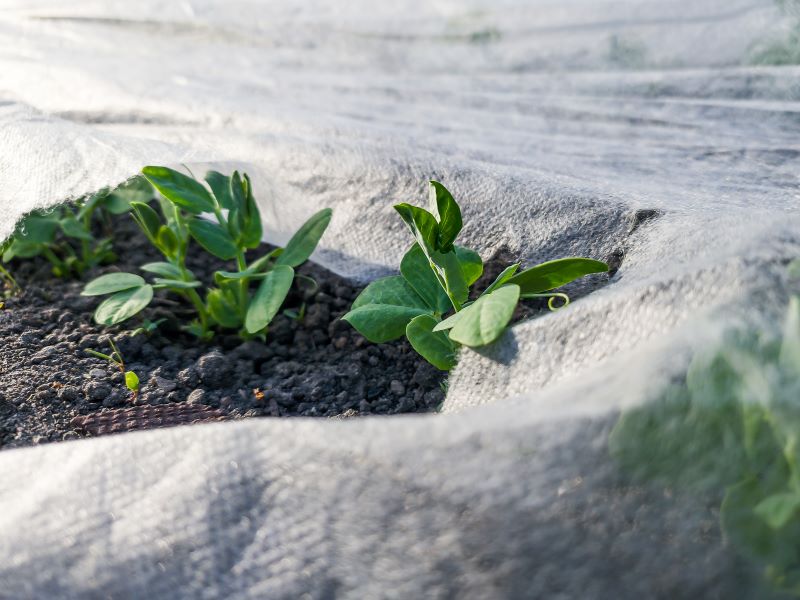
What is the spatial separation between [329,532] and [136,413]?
0.43m

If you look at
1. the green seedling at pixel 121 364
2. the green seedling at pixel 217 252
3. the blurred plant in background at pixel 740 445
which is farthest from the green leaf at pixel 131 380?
the blurred plant in background at pixel 740 445

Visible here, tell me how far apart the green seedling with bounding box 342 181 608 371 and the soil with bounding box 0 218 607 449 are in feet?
0.32

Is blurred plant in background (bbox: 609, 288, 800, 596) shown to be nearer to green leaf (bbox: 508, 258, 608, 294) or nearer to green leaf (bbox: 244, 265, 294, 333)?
green leaf (bbox: 508, 258, 608, 294)

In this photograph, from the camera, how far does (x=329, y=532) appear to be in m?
0.66

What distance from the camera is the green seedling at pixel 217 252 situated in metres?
1.08

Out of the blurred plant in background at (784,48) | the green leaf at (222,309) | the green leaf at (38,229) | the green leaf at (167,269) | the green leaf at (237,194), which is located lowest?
the green leaf at (222,309)

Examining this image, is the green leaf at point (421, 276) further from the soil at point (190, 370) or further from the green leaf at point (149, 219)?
the green leaf at point (149, 219)

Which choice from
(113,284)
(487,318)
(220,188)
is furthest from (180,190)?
(487,318)

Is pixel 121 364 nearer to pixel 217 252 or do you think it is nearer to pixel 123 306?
pixel 123 306

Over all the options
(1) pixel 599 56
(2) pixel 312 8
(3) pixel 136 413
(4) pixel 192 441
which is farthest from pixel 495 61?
(4) pixel 192 441

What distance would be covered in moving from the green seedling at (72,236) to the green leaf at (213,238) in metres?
0.23

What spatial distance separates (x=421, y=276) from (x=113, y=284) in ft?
1.49

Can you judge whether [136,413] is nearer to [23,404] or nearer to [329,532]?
[23,404]

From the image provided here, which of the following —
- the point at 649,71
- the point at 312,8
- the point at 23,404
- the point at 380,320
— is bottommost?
the point at 23,404
